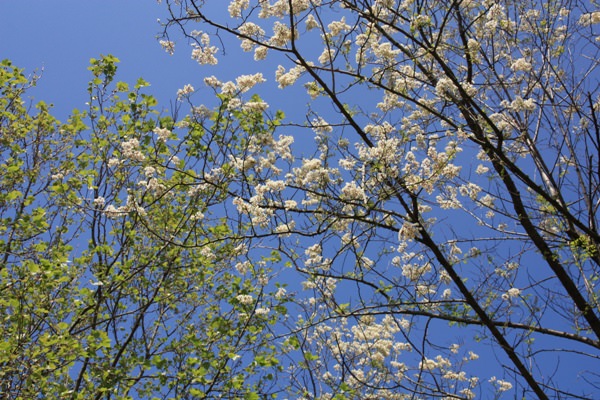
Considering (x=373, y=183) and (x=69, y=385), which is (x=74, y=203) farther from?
(x=373, y=183)

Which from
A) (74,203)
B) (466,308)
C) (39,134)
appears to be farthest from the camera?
(39,134)

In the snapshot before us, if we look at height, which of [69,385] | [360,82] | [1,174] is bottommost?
[69,385]

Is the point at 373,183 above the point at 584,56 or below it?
below

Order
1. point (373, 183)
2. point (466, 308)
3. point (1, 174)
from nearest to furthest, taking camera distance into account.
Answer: point (373, 183), point (466, 308), point (1, 174)

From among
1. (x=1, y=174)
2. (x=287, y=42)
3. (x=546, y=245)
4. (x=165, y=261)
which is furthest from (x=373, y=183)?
(x=1, y=174)

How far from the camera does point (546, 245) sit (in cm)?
589

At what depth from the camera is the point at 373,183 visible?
504cm

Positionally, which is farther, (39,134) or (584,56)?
(39,134)

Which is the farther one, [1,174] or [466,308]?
[1,174]

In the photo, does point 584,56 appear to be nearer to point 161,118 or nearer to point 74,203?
point 161,118

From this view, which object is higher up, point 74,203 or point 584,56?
point 584,56

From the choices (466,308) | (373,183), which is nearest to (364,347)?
(466,308)

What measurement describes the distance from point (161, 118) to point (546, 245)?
478cm

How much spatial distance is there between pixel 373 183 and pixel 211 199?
2451 mm
